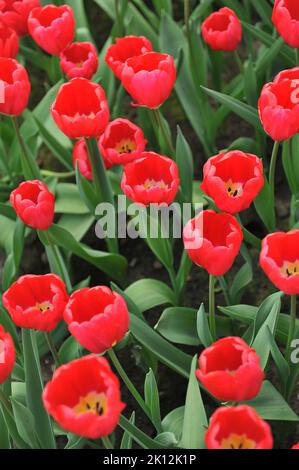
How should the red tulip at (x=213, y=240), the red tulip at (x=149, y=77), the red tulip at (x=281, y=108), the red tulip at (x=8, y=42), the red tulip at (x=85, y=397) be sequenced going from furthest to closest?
the red tulip at (x=8, y=42) → the red tulip at (x=149, y=77) → the red tulip at (x=281, y=108) → the red tulip at (x=213, y=240) → the red tulip at (x=85, y=397)

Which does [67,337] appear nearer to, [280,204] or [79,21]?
[280,204]

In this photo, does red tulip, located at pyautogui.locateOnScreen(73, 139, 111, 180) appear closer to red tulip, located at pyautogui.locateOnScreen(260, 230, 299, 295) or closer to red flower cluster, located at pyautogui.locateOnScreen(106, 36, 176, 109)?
red flower cluster, located at pyautogui.locateOnScreen(106, 36, 176, 109)

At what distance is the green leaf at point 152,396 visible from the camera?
1397mm

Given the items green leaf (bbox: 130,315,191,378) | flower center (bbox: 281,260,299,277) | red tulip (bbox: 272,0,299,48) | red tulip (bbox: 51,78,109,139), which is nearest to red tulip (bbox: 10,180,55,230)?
red tulip (bbox: 51,78,109,139)

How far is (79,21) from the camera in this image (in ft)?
7.49

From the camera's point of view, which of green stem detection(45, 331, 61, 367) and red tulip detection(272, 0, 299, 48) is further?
red tulip detection(272, 0, 299, 48)

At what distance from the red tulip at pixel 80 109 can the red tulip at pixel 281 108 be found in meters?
0.28

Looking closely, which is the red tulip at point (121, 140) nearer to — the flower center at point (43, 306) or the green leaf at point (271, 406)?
the flower center at point (43, 306)

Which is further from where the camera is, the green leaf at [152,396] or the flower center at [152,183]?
the flower center at [152,183]

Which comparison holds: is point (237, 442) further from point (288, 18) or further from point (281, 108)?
point (288, 18)

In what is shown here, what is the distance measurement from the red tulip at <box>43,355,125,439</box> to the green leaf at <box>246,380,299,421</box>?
401 millimetres

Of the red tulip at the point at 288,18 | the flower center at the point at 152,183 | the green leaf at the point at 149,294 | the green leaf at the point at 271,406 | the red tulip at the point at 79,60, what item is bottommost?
the green leaf at the point at 271,406

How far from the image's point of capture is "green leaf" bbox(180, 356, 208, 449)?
1.35m

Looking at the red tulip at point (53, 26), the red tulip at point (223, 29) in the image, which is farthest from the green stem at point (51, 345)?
the red tulip at point (223, 29)
